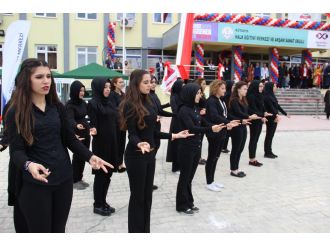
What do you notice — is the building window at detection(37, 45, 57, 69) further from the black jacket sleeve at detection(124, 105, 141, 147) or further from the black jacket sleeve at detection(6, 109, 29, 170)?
the black jacket sleeve at detection(6, 109, 29, 170)

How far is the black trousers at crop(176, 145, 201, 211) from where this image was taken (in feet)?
14.1

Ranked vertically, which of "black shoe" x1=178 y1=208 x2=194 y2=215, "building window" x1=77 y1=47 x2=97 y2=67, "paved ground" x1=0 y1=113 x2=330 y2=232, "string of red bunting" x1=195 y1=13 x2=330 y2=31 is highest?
"string of red bunting" x1=195 y1=13 x2=330 y2=31

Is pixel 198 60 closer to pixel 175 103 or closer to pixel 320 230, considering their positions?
pixel 175 103

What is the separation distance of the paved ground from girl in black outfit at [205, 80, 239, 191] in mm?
254

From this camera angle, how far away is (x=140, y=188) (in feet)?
10.8

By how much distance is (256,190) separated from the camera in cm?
544

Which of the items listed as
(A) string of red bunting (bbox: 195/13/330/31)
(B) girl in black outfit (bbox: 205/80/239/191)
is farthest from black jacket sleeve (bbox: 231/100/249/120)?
(A) string of red bunting (bbox: 195/13/330/31)

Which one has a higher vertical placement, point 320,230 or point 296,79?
point 296,79

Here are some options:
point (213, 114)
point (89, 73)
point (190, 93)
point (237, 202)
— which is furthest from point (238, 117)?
point (89, 73)

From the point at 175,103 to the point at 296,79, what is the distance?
61.9ft

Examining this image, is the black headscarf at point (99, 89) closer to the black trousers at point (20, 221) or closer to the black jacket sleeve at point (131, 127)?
the black jacket sleeve at point (131, 127)

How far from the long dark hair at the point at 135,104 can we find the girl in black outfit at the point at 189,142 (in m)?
1.04

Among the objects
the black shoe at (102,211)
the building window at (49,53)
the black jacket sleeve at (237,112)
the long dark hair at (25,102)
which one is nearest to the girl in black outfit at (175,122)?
the black jacket sleeve at (237,112)
